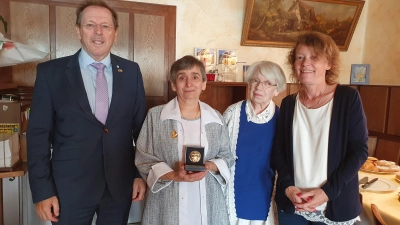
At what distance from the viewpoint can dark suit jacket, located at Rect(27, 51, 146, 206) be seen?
140 cm

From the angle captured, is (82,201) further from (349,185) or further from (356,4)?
(356,4)

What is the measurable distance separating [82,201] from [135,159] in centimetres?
32

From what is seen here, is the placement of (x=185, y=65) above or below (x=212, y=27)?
below

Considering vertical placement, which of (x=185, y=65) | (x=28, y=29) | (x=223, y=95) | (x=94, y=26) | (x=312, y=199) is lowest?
(x=312, y=199)

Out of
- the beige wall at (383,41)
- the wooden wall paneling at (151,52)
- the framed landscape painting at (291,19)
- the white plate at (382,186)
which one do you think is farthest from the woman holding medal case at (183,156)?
the beige wall at (383,41)

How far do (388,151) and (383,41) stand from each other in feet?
5.23

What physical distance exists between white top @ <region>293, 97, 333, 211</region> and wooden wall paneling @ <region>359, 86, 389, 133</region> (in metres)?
2.67

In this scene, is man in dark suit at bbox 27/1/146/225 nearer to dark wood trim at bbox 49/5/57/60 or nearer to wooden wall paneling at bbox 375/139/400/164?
dark wood trim at bbox 49/5/57/60

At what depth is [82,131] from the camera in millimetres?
1413

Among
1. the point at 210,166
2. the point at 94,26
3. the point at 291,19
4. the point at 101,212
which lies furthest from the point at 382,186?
the point at 291,19

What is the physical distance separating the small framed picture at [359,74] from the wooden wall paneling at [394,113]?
497 mm

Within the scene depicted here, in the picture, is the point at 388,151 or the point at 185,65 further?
the point at 388,151

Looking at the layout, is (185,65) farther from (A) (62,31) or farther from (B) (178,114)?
(A) (62,31)

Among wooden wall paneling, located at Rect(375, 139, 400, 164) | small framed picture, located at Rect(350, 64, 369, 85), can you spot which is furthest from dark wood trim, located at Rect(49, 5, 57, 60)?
small framed picture, located at Rect(350, 64, 369, 85)
